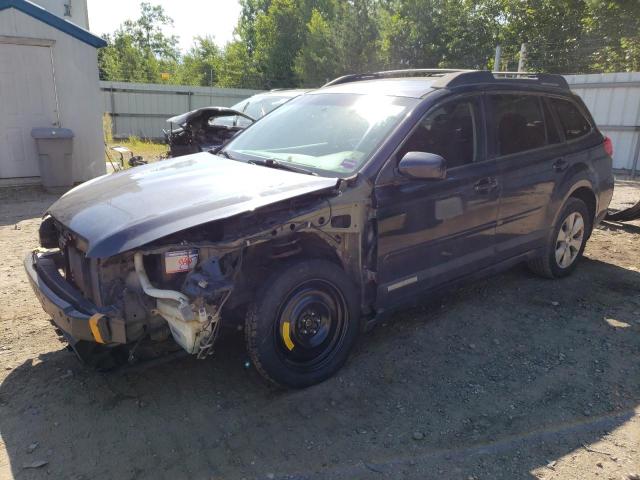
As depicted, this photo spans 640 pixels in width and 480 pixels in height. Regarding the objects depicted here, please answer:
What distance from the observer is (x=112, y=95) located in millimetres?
20594

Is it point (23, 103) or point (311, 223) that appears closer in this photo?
point (311, 223)

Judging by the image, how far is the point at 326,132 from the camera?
3.86 metres

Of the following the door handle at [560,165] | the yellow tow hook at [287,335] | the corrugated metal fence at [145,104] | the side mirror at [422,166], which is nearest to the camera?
the yellow tow hook at [287,335]

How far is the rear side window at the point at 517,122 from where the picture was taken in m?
4.23

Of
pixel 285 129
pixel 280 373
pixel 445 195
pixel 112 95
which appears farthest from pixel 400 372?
pixel 112 95

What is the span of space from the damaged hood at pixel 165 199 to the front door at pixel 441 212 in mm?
569

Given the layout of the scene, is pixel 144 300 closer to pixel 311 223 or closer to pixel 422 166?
pixel 311 223

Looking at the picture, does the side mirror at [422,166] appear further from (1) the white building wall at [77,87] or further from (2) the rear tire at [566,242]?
(1) the white building wall at [77,87]

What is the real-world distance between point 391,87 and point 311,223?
1.59 metres

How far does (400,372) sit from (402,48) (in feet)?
78.7

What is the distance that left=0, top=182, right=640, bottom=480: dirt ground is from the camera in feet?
8.80

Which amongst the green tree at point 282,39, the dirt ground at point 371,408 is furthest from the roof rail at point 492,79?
the green tree at point 282,39

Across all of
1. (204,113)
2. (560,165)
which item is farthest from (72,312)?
(204,113)

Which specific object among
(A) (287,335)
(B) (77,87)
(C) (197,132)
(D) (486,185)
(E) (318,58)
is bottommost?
(A) (287,335)
